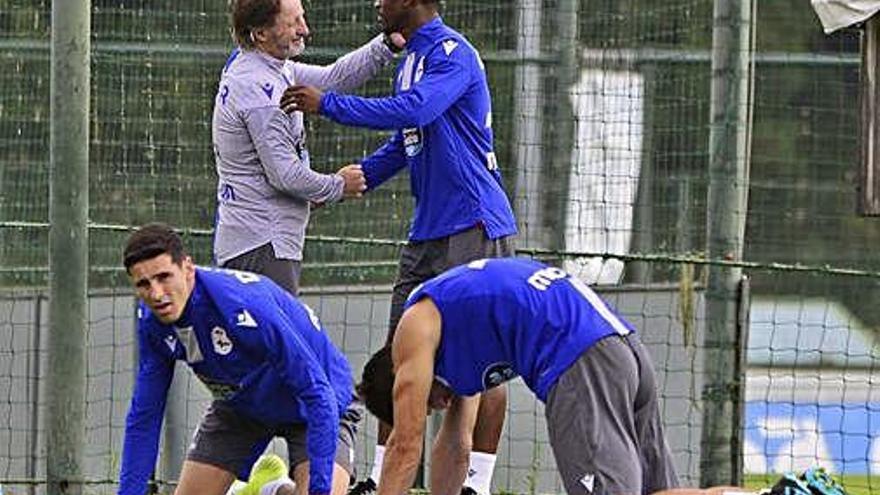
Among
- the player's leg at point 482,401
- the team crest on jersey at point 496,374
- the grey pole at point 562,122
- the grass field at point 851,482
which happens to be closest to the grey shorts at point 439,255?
the player's leg at point 482,401

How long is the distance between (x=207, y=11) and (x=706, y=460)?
11.5 ft

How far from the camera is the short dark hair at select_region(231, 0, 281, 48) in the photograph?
10094 mm

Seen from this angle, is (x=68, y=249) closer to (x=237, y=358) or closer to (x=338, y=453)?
(x=338, y=453)

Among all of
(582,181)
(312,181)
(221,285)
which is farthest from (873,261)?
(221,285)

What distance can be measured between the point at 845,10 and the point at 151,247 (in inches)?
137

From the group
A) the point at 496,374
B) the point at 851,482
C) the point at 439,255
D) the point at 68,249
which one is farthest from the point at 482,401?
the point at 851,482

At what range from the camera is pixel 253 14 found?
10.1 m

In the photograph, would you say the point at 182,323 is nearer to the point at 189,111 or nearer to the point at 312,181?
the point at 312,181

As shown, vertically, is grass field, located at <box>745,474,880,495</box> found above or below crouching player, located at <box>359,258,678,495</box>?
below

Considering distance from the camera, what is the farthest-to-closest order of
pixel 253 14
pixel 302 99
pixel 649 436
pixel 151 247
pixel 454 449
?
pixel 253 14, pixel 302 99, pixel 454 449, pixel 151 247, pixel 649 436

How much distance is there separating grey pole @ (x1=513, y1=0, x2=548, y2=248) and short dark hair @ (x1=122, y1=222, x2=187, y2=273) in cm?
378

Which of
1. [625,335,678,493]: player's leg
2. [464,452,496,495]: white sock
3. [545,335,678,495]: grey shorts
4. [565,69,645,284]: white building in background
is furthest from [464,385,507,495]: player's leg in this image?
[565,69,645,284]: white building in background

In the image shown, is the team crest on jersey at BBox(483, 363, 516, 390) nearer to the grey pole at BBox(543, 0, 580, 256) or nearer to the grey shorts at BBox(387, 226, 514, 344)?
the grey shorts at BBox(387, 226, 514, 344)

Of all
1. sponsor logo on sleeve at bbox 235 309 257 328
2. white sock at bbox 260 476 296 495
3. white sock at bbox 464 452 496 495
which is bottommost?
white sock at bbox 260 476 296 495
